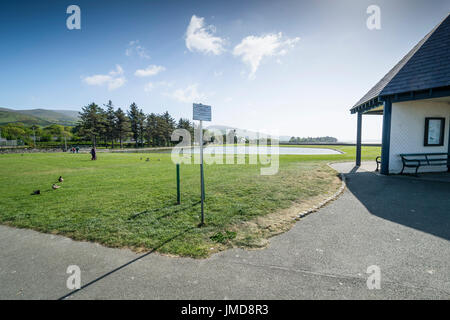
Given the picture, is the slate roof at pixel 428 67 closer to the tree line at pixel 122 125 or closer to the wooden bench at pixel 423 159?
the wooden bench at pixel 423 159

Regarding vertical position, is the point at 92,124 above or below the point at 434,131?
above

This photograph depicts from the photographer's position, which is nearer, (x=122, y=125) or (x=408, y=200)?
(x=408, y=200)

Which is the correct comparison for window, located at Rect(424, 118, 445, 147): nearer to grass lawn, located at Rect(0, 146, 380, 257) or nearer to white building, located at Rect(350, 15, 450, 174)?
white building, located at Rect(350, 15, 450, 174)

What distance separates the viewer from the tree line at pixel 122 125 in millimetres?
57969

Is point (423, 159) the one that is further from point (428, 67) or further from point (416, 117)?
point (428, 67)

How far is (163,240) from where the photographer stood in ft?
13.4

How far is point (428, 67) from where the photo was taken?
9.67m

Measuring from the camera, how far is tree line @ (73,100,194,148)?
57969mm

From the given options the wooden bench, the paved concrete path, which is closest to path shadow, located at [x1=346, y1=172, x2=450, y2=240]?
the paved concrete path

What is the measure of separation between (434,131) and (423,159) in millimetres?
1927

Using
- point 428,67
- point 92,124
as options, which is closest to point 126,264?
point 428,67
